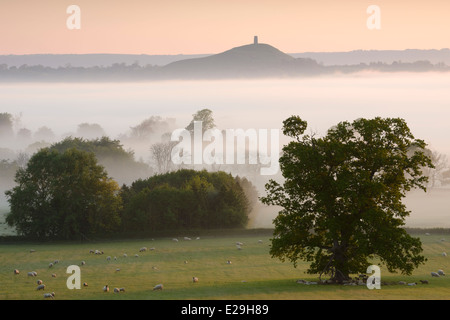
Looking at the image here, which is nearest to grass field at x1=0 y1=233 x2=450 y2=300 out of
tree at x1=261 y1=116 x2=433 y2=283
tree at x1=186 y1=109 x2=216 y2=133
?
tree at x1=261 y1=116 x2=433 y2=283

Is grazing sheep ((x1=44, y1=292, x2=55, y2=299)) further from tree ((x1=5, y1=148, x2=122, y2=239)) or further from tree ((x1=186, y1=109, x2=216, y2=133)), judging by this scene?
tree ((x1=186, y1=109, x2=216, y2=133))

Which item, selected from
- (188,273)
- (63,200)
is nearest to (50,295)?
(188,273)

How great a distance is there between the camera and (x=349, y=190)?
4850 centimetres

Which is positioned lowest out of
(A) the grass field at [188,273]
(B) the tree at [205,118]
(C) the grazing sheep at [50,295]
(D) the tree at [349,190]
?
(A) the grass field at [188,273]

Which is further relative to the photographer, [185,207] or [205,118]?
[205,118]

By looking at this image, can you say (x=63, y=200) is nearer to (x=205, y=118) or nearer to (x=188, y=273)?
(x=188, y=273)

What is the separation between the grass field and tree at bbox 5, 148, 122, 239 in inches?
190

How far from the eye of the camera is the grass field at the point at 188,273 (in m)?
45.6

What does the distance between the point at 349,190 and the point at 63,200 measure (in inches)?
2355

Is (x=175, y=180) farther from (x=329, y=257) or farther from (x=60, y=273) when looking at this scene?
(x=329, y=257)

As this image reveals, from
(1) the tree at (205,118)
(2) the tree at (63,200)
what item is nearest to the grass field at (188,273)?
(2) the tree at (63,200)

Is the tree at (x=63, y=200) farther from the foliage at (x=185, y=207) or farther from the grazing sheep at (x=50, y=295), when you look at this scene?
the grazing sheep at (x=50, y=295)

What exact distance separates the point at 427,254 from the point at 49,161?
59.5 metres

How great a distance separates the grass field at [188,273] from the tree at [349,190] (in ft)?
10.7
